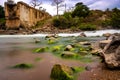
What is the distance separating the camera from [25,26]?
1937 inches

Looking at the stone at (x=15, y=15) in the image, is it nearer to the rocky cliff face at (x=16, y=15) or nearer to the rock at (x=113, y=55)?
the rocky cliff face at (x=16, y=15)

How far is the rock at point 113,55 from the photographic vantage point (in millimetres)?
6906

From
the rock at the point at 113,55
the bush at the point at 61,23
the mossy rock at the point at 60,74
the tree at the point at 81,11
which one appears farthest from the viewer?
the tree at the point at 81,11

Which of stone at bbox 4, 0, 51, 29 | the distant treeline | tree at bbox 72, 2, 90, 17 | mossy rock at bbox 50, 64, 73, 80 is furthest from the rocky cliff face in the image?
mossy rock at bbox 50, 64, 73, 80

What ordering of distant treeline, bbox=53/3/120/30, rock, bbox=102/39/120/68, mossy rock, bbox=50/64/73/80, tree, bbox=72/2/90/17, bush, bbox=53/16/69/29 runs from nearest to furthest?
mossy rock, bbox=50/64/73/80 < rock, bbox=102/39/120/68 < distant treeline, bbox=53/3/120/30 < bush, bbox=53/16/69/29 < tree, bbox=72/2/90/17

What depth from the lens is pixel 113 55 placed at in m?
7.42

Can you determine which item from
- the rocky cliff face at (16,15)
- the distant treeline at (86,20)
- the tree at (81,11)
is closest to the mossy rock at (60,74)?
the distant treeline at (86,20)

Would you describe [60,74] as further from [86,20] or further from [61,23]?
[86,20]

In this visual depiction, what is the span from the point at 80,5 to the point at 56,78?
4855 cm

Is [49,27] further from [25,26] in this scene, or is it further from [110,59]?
[110,59]

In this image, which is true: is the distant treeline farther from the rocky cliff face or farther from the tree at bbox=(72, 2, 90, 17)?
the rocky cliff face

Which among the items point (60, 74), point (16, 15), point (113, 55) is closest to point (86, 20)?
point (16, 15)

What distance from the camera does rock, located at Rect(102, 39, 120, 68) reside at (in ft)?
22.7

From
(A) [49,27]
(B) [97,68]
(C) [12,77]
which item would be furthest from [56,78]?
(A) [49,27]
